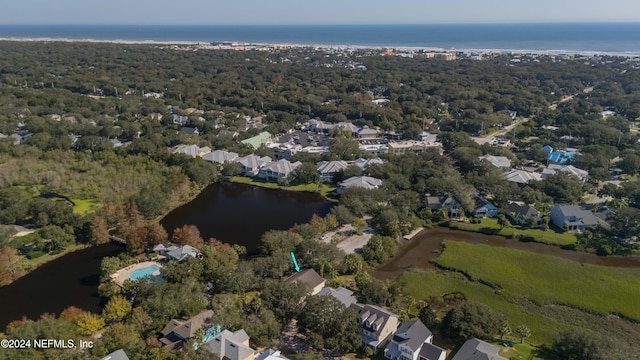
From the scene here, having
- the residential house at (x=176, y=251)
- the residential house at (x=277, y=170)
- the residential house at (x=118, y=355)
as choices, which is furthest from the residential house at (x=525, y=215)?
the residential house at (x=118, y=355)

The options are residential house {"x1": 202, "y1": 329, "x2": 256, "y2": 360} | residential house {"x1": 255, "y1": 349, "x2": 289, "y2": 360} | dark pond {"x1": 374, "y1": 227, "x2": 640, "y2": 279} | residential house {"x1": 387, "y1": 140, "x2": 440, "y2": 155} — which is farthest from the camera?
residential house {"x1": 387, "y1": 140, "x2": 440, "y2": 155}

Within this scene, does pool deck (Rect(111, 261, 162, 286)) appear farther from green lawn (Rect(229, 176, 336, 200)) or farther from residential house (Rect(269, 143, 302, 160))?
residential house (Rect(269, 143, 302, 160))

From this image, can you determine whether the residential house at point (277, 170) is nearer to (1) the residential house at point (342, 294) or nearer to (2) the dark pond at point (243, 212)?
(2) the dark pond at point (243, 212)

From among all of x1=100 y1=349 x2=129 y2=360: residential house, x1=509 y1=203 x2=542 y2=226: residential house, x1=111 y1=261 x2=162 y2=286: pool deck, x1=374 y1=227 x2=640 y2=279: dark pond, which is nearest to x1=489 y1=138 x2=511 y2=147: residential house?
x1=509 y1=203 x2=542 y2=226: residential house

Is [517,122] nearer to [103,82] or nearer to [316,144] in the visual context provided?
[316,144]

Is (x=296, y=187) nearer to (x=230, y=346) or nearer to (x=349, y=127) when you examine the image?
(x=349, y=127)

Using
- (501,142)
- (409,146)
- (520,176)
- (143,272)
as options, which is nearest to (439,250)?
(520,176)

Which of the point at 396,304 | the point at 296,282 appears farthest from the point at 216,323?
the point at 396,304
